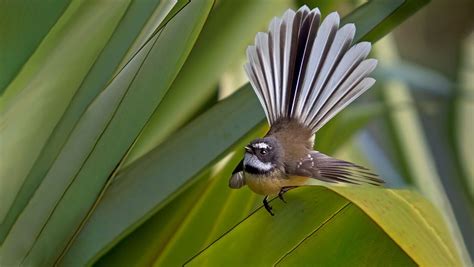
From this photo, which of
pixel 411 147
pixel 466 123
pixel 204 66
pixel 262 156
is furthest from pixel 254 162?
pixel 466 123

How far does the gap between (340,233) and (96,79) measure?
8.7 inches

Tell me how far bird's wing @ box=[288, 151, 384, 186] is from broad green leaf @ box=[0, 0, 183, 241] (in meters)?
0.16

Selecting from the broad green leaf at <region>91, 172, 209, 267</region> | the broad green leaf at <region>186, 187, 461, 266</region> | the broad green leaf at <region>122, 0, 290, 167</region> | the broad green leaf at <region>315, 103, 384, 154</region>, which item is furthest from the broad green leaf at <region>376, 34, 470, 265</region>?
the broad green leaf at <region>186, 187, 461, 266</region>

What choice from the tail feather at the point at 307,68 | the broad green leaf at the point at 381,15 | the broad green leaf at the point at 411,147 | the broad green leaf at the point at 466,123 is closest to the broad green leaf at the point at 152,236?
the tail feather at the point at 307,68

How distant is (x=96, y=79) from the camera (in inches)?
24.4

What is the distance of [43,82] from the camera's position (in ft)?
2.08

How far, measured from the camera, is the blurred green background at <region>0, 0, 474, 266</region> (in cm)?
53

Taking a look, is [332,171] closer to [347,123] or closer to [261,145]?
[261,145]

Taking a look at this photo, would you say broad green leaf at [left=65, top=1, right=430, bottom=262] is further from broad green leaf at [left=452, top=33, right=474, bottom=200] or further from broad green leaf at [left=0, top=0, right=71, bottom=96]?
broad green leaf at [left=452, top=33, right=474, bottom=200]

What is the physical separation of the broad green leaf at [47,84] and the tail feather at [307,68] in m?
0.13

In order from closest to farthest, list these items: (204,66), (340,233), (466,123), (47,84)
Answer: (340,233) < (47,84) < (204,66) < (466,123)

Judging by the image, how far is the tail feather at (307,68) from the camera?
27.0 inches

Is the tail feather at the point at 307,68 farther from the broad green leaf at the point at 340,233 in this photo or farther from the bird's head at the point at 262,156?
the broad green leaf at the point at 340,233

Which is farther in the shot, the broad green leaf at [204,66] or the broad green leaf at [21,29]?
the broad green leaf at [204,66]
